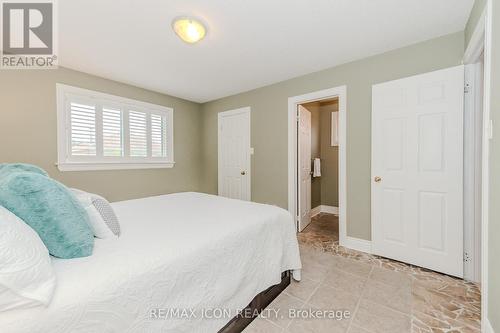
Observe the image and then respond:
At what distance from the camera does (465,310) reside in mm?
1607

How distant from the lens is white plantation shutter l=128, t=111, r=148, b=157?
355 cm

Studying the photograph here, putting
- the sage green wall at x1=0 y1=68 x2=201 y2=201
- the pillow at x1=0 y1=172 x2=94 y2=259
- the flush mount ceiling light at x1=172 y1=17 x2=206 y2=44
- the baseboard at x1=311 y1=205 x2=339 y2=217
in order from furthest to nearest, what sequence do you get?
the baseboard at x1=311 y1=205 x2=339 y2=217, the sage green wall at x1=0 y1=68 x2=201 y2=201, the flush mount ceiling light at x1=172 y1=17 x2=206 y2=44, the pillow at x1=0 y1=172 x2=94 y2=259

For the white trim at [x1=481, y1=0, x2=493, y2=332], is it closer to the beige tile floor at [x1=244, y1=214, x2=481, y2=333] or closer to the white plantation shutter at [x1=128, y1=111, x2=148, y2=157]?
the beige tile floor at [x1=244, y1=214, x2=481, y2=333]

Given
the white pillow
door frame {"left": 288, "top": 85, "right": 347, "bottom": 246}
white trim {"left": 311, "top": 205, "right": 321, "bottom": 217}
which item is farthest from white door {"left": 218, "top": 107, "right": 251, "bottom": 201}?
the white pillow

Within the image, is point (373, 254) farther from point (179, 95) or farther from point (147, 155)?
point (179, 95)

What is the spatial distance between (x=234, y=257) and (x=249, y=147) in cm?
269

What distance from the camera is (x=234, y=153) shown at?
13.5 feet

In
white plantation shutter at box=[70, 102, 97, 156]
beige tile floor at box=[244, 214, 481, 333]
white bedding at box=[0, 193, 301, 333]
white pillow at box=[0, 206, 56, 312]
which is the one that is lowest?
beige tile floor at box=[244, 214, 481, 333]

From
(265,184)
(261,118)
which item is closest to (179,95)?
(261,118)

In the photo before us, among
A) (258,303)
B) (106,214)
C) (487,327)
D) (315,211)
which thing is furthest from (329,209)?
(106,214)

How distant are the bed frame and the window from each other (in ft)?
9.80

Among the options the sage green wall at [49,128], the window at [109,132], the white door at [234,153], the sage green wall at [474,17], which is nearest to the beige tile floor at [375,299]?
the white door at [234,153]

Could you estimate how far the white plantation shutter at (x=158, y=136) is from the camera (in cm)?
386

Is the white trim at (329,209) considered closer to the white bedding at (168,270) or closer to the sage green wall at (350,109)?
the sage green wall at (350,109)
